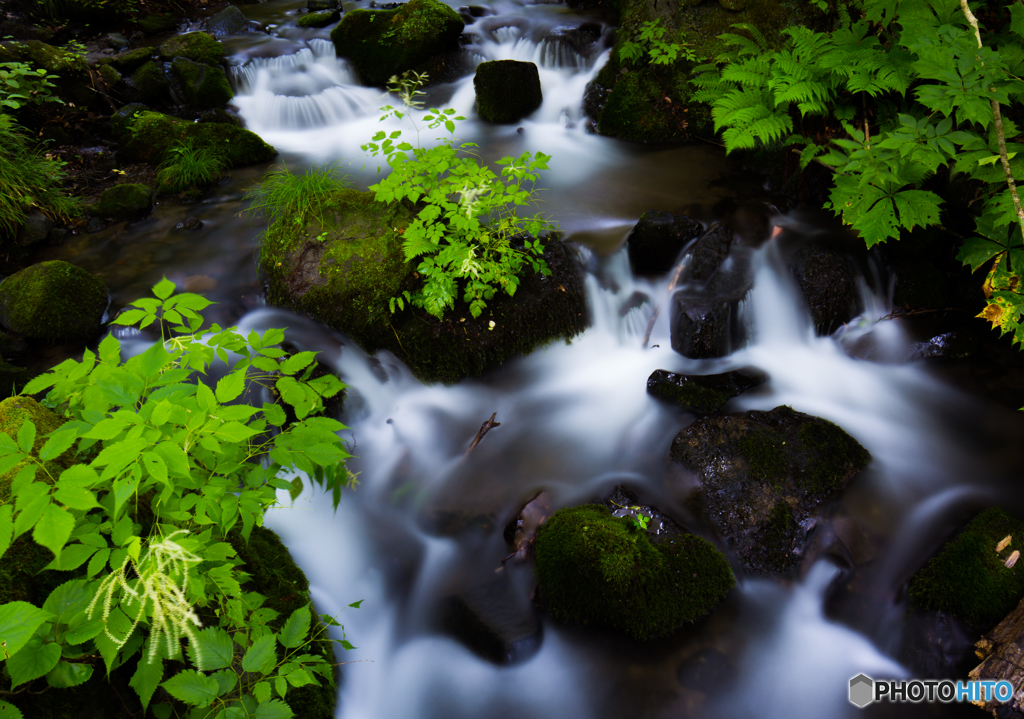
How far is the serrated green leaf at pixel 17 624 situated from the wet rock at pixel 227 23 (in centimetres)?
1085

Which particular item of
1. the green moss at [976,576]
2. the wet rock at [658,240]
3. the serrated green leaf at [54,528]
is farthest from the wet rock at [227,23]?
the green moss at [976,576]

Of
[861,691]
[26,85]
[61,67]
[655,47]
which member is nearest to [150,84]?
[61,67]

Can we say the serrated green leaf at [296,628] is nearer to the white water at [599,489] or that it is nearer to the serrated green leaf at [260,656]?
the serrated green leaf at [260,656]

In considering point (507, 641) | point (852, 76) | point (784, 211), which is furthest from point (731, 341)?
point (507, 641)

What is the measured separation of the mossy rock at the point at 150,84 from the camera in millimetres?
A: 7594

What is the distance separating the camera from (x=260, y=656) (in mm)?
1535

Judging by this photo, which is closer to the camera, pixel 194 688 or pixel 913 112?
pixel 194 688

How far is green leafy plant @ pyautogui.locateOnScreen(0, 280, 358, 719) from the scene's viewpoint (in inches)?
50.4

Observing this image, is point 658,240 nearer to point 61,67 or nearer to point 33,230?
point 33,230

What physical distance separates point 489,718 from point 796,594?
1.96 m

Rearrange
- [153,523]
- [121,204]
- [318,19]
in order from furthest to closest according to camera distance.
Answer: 1. [318,19]
2. [121,204]
3. [153,523]

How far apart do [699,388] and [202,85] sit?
795cm

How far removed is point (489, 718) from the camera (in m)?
2.92

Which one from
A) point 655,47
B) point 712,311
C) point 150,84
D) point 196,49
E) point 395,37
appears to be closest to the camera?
point 712,311
